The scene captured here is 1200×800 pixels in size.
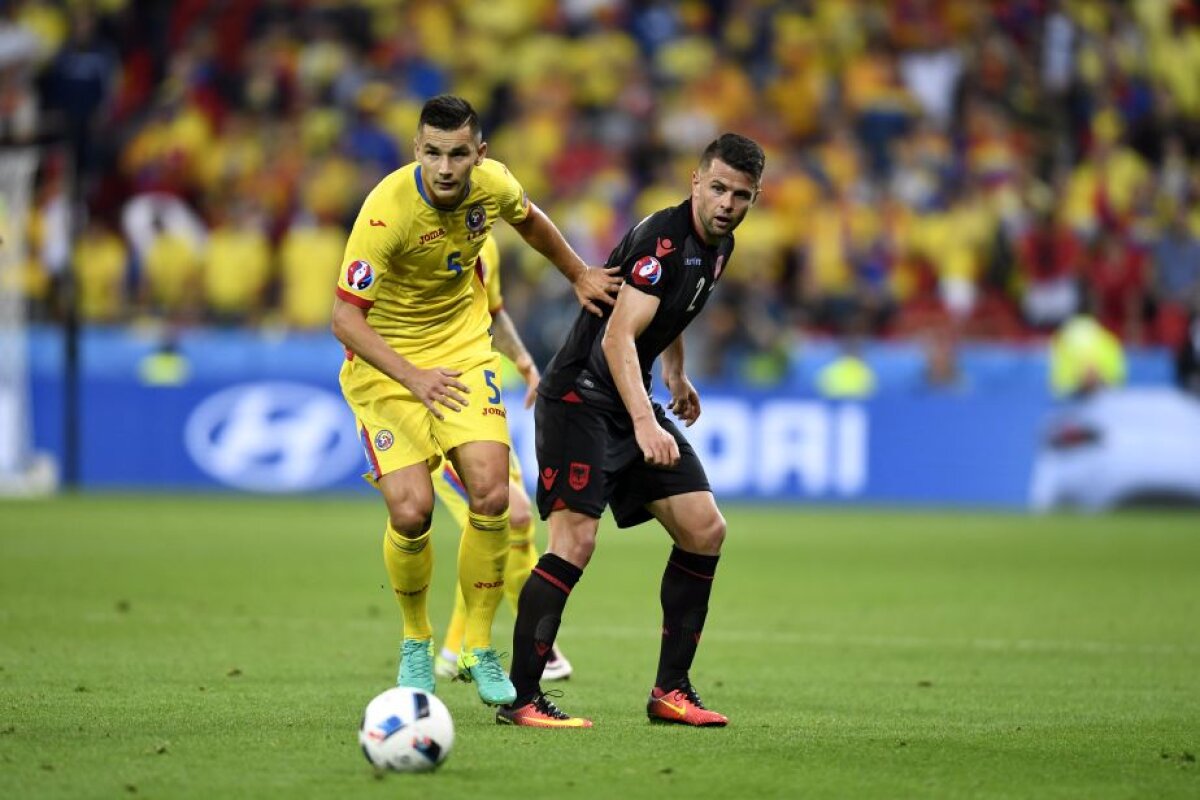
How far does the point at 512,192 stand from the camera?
7.66 m

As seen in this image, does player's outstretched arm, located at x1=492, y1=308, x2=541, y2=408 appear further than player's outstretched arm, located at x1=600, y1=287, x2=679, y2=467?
Yes

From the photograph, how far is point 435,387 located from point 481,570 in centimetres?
84

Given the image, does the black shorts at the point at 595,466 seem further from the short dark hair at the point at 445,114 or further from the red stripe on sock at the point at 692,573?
the short dark hair at the point at 445,114

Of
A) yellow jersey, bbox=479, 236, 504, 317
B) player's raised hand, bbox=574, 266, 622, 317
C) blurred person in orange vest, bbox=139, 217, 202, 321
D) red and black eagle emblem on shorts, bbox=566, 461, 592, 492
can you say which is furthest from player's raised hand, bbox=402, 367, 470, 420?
blurred person in orange vest, bbox=139, 217, 202, 321

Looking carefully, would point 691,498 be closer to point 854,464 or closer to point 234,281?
point 854,464

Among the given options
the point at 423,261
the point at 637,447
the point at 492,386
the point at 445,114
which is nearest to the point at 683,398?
the point at 637,447

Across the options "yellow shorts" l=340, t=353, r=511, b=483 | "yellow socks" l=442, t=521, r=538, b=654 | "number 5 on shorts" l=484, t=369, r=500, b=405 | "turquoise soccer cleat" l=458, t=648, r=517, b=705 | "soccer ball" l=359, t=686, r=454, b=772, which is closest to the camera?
"soccer ball" l=359, t=686, r=454, b=772

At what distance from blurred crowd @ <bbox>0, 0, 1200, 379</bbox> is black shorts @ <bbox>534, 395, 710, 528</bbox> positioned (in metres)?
12.6

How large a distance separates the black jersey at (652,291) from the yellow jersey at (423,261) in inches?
19.5

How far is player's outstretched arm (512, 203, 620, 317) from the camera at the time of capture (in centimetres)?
739

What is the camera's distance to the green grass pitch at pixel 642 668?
603cm

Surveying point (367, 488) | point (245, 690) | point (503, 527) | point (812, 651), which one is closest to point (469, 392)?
point (503, 527)

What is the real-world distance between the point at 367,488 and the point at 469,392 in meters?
13.2

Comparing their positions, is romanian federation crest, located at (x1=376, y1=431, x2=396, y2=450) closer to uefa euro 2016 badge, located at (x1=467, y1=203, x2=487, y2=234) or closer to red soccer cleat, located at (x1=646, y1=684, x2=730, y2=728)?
uefa euro 2016 badge, located at (x1=467, y1=203, x2=487, y2=234)
